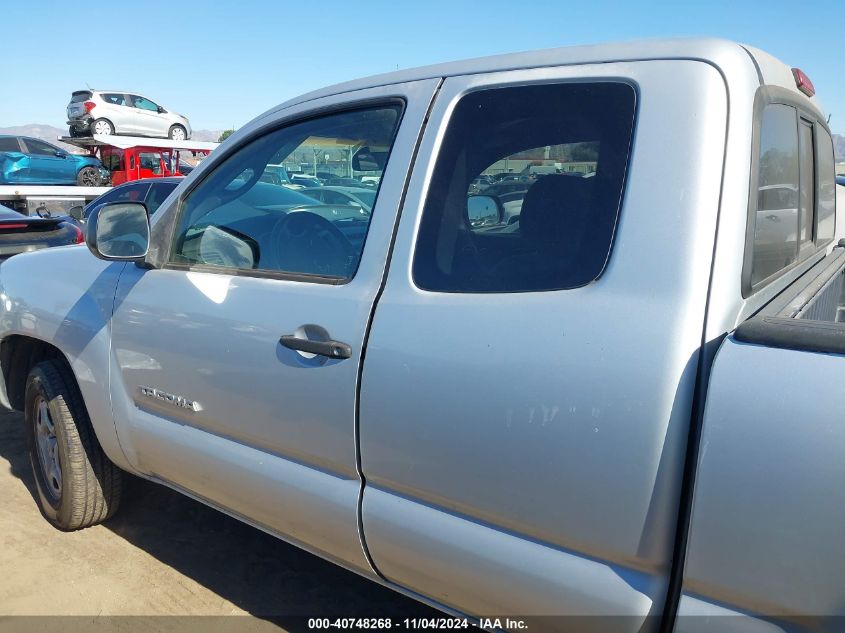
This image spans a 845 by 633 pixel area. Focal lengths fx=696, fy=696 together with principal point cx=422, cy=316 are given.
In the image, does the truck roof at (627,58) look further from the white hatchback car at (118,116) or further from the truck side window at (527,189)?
the white hatchback car at (118,116)

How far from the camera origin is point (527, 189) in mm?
1927

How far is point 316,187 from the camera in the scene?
2.59m

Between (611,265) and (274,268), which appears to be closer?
(611,265)

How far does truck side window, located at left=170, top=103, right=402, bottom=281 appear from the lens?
2.13 m

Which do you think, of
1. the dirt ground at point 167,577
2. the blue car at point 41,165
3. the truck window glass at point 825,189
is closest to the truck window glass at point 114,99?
the blue car at point 41,165

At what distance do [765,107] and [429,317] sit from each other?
97cm

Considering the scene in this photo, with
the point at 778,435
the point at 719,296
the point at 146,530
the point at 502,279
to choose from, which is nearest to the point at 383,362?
the point at 502,279

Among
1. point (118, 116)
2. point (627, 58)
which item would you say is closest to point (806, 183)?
point (627, 58)

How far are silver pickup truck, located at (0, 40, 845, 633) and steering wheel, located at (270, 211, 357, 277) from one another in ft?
0.04

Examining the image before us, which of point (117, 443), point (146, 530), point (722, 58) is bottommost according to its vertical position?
point (146, 530)

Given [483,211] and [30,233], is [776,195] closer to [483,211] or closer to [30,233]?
[483,211]

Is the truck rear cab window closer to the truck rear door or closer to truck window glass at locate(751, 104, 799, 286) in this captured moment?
truck window glass at locate(751, 104, 799, 286)

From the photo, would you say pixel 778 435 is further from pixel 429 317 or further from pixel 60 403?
pixel 60 403

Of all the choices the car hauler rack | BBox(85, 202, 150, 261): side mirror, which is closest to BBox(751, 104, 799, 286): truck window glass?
BBox(85, 202, 150, 261): side mirror
